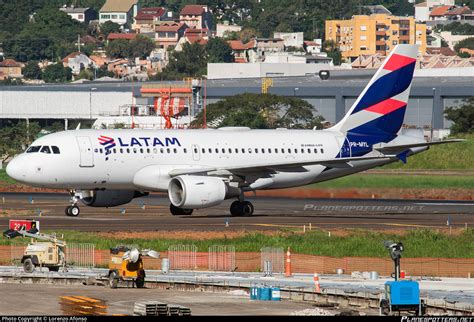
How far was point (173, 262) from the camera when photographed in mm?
56812

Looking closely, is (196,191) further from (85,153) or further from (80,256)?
(80,256)

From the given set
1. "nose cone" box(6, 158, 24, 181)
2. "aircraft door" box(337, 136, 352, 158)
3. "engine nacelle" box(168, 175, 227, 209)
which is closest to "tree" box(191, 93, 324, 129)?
"aircraft door" box(337, 136, 352, 158)

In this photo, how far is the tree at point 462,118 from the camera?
151875 millimetres

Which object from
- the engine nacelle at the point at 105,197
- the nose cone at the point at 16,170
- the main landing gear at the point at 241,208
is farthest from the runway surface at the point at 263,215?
the nose cone at the point at 16,170

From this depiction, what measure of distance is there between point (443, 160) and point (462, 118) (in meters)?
40.9

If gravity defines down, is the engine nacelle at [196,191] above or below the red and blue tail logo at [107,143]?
below

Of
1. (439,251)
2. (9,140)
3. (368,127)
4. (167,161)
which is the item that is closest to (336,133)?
(368,127)

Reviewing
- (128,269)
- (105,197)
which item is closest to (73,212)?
(105,197)

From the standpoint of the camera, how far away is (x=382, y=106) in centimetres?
8431

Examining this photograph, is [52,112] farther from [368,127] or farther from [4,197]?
[368,127]

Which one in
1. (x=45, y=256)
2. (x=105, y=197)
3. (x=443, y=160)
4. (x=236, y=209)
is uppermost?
(x=45, y=256)

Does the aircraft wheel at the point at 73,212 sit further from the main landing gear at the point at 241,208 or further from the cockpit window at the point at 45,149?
the main landing gear at the point at 241,208

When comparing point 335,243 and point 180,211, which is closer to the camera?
point 335,243

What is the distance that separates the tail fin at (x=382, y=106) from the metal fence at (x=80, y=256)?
27.7m
